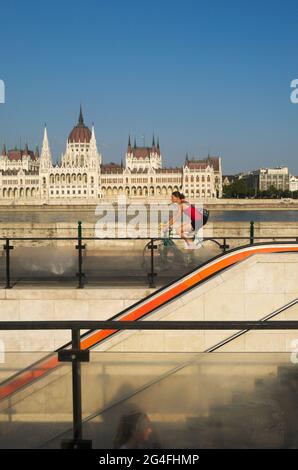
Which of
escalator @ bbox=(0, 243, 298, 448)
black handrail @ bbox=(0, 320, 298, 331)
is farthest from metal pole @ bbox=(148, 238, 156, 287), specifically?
black handrail @ bbox=(0, 320, 298, 331)

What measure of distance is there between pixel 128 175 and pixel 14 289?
14240 cm

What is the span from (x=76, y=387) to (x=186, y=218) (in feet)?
15.0

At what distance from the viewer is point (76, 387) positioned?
2.47m

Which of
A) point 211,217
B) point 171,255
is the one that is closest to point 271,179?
point 211,217

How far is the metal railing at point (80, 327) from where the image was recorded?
2.27 meters

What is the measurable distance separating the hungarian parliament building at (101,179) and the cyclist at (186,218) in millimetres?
130110

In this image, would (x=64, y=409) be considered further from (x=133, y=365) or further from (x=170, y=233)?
Result: (x=170, y=233)

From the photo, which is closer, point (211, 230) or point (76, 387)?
point (76, 387)

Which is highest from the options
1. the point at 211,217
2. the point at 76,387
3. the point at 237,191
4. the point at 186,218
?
the point at 237,191

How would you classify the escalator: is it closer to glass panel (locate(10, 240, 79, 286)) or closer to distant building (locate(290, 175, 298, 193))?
glass panel (locate(10, 240, 79, 286))

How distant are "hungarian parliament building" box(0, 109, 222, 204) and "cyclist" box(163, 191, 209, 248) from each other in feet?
427

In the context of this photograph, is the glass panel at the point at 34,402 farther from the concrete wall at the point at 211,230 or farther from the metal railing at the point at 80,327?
the concrete wall at the point at 211,230

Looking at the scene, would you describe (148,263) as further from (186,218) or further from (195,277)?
(195,277)

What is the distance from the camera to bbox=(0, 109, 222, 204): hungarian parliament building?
14312cm
